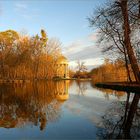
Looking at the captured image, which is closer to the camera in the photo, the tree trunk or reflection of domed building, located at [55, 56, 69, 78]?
the tree trunk

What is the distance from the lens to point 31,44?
62500 mm

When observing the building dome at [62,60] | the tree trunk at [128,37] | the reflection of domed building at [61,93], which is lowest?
the reflection of domed building at [61,93]

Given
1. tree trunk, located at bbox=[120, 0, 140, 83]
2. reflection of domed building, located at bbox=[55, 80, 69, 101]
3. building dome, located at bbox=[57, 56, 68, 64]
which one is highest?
building dome, located at bbox=[57, 56, 68, 64]

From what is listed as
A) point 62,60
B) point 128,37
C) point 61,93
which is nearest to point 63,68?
point 62,60

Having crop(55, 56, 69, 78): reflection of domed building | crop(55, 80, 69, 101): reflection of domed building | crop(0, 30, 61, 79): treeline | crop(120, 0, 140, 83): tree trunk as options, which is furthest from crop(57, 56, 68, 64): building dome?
crop(120, 0, 140, 83): tree trunk

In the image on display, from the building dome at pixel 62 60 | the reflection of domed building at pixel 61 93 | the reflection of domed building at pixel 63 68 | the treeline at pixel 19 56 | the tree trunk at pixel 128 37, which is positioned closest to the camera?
the reflection of domed building at pixel 61 93

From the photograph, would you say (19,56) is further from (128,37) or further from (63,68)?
(128,37)

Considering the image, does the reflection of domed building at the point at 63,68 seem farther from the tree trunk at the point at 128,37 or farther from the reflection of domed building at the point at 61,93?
the tree trunk at the point at 128,37

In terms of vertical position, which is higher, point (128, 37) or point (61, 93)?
point (128, 37)

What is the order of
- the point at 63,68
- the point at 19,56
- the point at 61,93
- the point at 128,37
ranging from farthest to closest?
the point at 63,68
the point at 19,56
the point at 61,93
the point at 128,37

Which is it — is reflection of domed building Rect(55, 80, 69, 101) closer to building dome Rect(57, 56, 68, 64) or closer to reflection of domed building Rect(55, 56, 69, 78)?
building dome Rect(57, 56, 68, 64)

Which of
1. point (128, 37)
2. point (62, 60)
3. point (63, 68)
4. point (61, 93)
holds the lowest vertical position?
point (61, 93)

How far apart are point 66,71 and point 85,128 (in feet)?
293

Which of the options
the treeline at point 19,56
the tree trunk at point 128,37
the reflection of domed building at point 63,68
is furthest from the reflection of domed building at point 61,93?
the reflection of domed building at point 63,68
